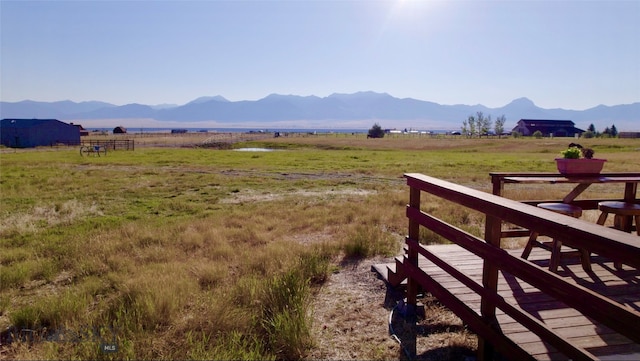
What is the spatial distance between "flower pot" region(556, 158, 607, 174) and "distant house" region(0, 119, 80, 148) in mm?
72944

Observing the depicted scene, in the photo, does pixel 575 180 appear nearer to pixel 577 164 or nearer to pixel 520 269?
pixel 577 164

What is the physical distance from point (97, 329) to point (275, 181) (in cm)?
1523

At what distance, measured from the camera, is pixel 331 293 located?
17.6 ft

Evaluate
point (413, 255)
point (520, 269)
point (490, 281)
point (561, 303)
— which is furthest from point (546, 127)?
point (520, 269)

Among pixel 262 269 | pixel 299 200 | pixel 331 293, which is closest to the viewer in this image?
pixel 331 293

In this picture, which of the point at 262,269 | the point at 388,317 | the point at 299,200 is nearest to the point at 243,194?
the point at 299,200

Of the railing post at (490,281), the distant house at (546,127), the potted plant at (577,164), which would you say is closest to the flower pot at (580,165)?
the potted plant at (577,164)

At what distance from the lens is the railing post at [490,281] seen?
9.60ft

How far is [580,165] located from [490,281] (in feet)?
9.14

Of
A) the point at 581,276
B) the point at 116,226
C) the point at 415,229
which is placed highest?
the point at 415,229

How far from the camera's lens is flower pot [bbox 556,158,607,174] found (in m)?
4.86

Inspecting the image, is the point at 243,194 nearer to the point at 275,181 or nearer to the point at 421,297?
the point at 275,181

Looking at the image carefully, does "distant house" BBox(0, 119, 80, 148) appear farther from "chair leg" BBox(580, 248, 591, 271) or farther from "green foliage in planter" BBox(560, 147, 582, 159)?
"chair leg" BBox(580, 248, 591, 271)

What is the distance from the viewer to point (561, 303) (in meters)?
3.67
